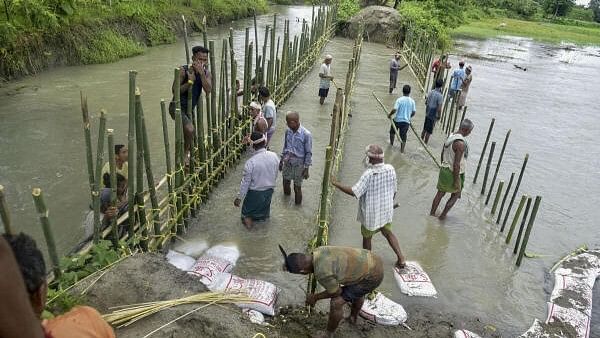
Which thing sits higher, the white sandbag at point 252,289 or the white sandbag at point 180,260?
the white sandbag at point 252,289

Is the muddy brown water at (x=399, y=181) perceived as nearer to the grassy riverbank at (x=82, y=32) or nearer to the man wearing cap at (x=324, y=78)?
the man wearing cap at (x=324, y=78)

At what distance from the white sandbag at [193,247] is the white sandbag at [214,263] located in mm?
136

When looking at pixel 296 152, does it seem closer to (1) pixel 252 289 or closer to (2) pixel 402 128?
(1) pixel 252 289

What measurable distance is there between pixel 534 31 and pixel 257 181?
4483cm

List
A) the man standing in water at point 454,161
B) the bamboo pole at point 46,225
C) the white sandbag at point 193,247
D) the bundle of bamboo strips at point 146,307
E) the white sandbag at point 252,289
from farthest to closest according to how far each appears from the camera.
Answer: the man standing in water at point 454,161, the white sandbag at point 193,247, the white sandbag at point 252,289, the bundle of bamboo strips at point 146,307, the bamboo pole at point 46,225

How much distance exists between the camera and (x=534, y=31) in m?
42.4

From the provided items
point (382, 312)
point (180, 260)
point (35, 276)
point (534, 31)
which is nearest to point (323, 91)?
point (180, 260)

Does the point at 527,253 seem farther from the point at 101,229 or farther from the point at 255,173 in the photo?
the point at 101,229

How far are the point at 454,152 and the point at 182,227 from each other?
12.3ft

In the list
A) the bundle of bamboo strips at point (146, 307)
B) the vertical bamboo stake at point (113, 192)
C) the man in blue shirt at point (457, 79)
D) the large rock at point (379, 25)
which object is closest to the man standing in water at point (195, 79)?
the vertical bamboo stake at point (113, 192)

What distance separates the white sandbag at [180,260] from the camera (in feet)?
16.0

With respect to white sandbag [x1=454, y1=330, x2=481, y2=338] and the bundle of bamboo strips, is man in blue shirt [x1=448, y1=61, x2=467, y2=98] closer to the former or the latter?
white sandbag [x1=454, y1=330, x2=481, y2=338]

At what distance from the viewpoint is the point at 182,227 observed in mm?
5508

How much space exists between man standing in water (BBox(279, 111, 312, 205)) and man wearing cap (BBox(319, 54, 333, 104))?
207 inches
